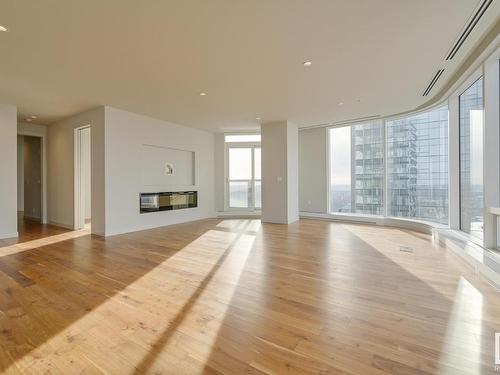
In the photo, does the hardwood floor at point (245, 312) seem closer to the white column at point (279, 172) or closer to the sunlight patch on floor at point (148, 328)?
the sunlight patch on floor at point (148, 328)

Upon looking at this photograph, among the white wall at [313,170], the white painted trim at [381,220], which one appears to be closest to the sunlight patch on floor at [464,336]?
the white painted trim at [381,220]

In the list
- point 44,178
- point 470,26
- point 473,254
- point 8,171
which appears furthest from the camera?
point 44,178

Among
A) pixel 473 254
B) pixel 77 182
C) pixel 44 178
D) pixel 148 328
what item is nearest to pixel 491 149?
pixel 473 254

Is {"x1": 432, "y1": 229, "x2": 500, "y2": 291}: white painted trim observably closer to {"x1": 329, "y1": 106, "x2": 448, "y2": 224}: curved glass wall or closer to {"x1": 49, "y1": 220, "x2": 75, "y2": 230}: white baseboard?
{"x1": 329, "y1": 106, "x2": 448, "y2": 224}: curved glass wall

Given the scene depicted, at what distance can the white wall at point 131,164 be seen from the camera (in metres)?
5.38

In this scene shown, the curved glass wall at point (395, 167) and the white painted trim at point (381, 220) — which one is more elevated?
the curved glass wall at point (395, 167)

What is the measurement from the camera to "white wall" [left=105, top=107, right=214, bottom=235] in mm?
5375

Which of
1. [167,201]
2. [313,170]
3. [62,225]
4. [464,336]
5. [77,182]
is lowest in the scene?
[464,336]

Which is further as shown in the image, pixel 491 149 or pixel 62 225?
pixel 62 225

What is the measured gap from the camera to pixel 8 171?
17.2 feet

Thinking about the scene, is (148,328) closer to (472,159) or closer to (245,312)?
(245,312)

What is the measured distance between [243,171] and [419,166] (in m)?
4.92

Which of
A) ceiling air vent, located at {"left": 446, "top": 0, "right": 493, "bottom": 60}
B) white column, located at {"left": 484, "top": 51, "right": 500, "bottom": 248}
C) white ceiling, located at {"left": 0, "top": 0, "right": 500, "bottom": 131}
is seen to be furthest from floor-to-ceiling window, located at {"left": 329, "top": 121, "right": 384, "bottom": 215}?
ceiling air vent, located at {"left": 446, "top": 0, "right": 493, "bottom": 60}

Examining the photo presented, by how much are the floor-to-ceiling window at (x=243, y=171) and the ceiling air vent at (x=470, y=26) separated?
5.57 metres
